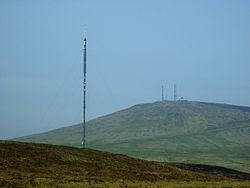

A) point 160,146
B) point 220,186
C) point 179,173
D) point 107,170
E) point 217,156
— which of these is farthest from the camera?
point 160,146

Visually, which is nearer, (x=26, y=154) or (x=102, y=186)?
(x=102, y=186)

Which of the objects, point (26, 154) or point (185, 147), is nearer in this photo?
point (26, 154)

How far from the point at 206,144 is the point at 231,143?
33.4 feet

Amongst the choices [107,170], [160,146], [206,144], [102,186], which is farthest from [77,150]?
[206,144]

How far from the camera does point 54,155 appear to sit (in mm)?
55719

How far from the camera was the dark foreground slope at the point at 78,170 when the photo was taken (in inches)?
1666

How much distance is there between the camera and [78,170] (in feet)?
166

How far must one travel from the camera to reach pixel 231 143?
186500 mm

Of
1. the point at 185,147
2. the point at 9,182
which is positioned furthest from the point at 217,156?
the point at 9,182

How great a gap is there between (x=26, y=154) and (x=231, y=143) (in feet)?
467

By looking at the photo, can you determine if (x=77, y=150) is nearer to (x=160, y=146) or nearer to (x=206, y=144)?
(x=160, y=146)

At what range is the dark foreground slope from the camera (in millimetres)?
42312

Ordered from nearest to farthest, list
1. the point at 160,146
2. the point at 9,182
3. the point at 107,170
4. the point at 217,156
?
1. the point at 9,182
2. the point at 107,170
3. the point at 217,156
4. the point at 160,146

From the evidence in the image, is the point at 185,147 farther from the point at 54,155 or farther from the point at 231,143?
the point at 54,155
